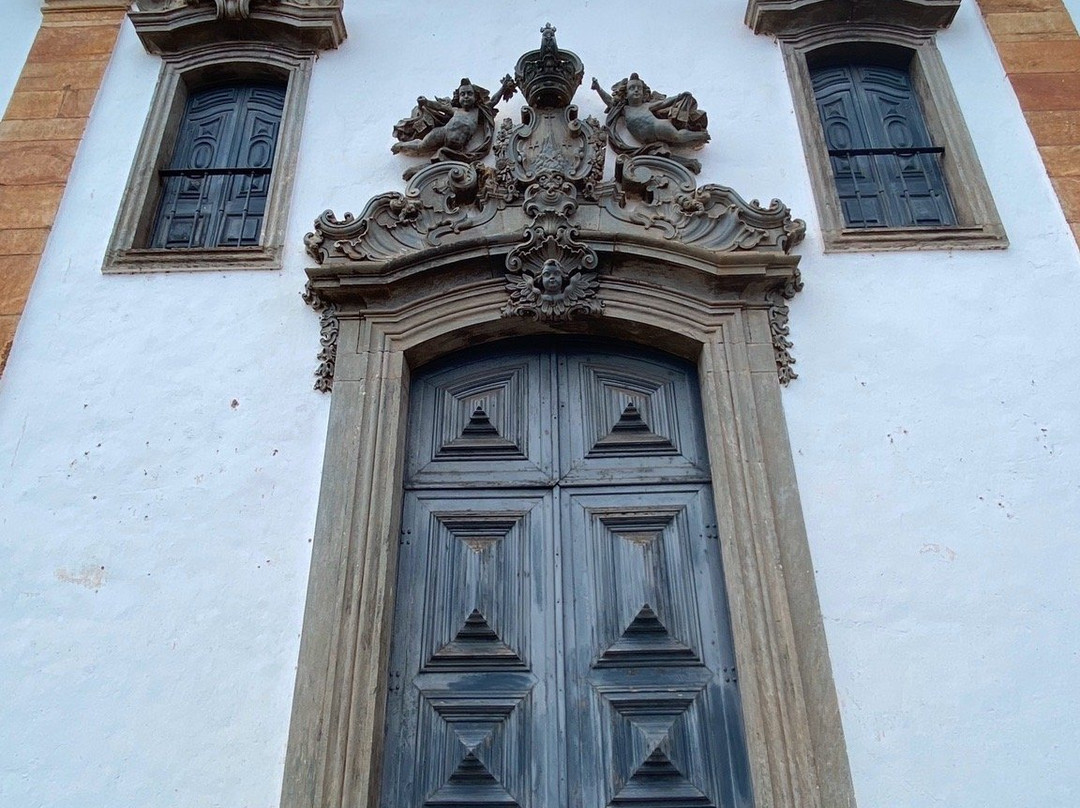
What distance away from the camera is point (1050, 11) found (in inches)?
237

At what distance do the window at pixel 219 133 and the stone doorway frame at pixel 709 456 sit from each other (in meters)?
1.00

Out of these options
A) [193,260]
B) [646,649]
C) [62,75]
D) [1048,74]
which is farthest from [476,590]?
[1048,74]

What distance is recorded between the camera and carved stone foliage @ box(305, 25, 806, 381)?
4680 mm

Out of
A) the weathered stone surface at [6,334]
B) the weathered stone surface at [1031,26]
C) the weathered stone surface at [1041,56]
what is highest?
the weathered stone surface at [1031,26]

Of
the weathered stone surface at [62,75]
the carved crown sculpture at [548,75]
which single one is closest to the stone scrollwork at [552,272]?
the carved crown sculpture at [548,75]

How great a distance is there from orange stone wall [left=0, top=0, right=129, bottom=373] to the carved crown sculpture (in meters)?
2.81

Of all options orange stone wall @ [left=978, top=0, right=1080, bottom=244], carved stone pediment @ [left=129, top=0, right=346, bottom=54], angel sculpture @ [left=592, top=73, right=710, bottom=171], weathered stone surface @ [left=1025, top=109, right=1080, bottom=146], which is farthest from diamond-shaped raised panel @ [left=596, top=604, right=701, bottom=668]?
carved stone pediment @ [left=129, top=0, right=346, bottom=54]

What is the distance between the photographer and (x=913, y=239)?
493cm

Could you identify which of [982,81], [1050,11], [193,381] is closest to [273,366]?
[193,381]

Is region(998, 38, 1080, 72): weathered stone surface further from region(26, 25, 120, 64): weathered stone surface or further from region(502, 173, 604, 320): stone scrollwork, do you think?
region(26, 25, 120, 64): weathered stone surface

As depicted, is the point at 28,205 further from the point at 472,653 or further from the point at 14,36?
the point at 472,653

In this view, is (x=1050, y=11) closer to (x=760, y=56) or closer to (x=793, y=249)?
(x=760, y=56)

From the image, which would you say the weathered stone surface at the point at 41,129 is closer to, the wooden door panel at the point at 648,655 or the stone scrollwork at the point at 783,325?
the wooden door panel at the point at 648,655

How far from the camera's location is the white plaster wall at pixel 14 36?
19.4 ft
